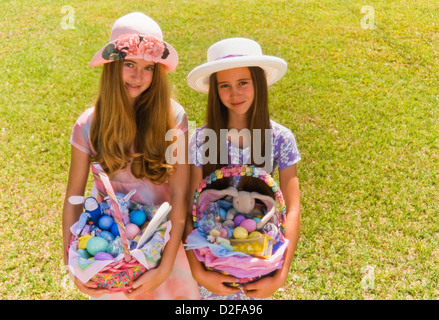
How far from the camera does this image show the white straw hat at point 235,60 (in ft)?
7.41

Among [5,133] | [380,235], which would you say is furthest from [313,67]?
[5,133]

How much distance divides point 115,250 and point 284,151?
128 centimetres

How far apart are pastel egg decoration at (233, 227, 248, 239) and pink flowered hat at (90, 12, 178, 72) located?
1.16 meters

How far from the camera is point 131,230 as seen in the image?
214 cm

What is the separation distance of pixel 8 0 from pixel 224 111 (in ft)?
33.5

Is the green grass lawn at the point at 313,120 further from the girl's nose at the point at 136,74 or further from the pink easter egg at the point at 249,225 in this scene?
the girl's nose at the point at 136,74

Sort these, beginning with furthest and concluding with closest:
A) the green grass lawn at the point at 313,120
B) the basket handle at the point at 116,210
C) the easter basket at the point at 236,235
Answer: the green grass lawn at the point at 313,120, the easter basket at the point at 236,235, the basket handle at the point at 116,210

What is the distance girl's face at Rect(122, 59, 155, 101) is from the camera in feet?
7.63

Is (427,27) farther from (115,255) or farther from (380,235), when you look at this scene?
(115,255)

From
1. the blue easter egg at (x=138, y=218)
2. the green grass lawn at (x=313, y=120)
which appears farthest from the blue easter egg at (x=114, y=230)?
the green grass lawn at (x=313, y=120)

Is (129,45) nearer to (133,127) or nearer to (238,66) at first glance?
(133,127)

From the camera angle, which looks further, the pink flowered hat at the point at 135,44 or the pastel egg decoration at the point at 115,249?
the pink flowered hat at the point at 135,44

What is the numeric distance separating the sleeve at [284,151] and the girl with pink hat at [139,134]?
2.11ft

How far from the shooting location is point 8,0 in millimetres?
10000
